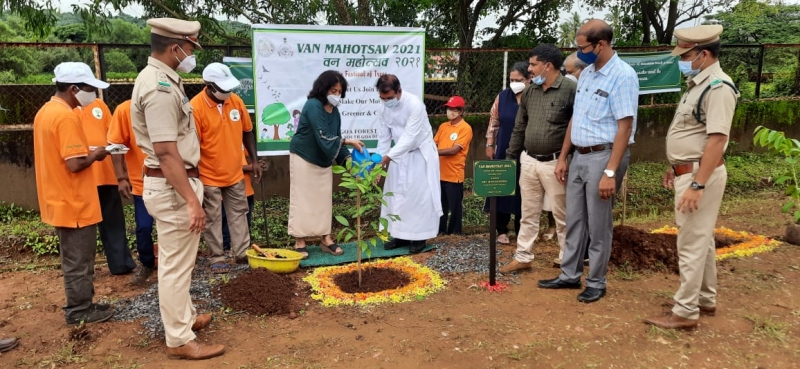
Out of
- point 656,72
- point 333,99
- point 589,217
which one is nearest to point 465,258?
point 589,217

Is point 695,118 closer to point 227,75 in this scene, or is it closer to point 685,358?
point 685,358

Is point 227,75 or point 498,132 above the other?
point 227,75

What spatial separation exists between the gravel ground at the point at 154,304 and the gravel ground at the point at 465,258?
1.85m

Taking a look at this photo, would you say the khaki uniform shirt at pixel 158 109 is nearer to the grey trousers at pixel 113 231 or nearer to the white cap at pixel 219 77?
the white cap at pixel 219 77

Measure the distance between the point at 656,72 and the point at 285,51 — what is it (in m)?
6.41

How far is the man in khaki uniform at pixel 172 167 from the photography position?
2869mm

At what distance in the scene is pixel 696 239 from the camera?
3359mm

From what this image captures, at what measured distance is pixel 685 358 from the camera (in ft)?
10.3

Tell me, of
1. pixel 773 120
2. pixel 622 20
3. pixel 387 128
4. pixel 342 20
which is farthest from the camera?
pixel 622 20

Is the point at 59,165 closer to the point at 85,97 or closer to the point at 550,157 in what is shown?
the point at 85,97

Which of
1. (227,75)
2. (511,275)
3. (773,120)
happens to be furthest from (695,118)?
(773,120)

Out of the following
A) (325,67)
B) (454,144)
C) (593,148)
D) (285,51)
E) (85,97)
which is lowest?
(454,144)

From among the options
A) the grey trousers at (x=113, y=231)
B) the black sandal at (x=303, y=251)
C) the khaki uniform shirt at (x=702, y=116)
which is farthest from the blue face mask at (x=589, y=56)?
the grey trousers at (x=113, y=231)

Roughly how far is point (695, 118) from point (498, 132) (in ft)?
7.42
